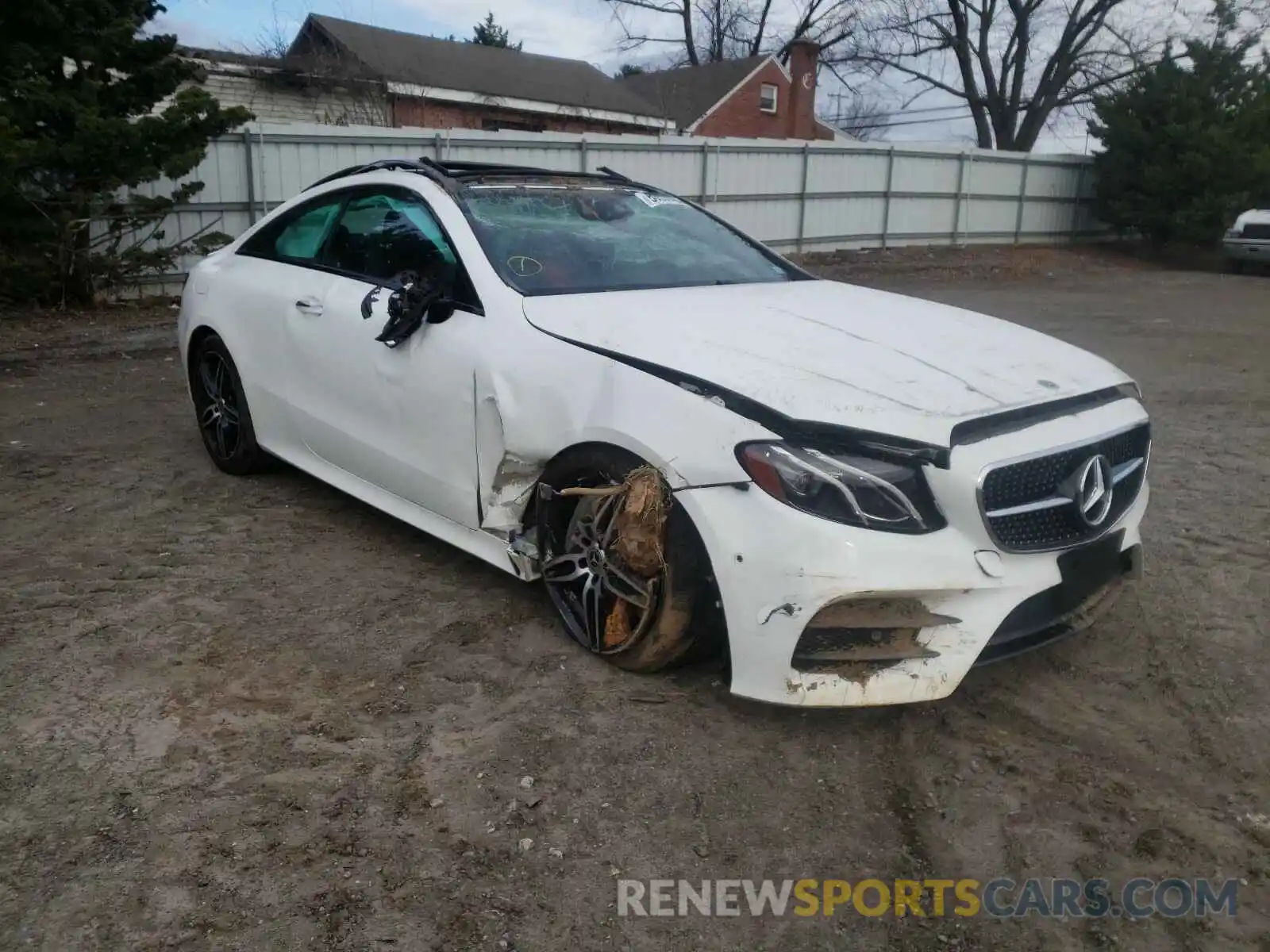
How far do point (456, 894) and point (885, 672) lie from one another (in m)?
1.21

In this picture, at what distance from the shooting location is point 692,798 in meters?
2.73

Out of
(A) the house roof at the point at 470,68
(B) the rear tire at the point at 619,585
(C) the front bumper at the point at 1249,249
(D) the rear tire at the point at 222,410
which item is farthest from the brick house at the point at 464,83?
(B) the rear tire at the point at 619,585

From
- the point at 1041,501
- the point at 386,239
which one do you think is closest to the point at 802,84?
the point at 386,239

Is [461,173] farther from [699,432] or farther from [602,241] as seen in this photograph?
[699,432]

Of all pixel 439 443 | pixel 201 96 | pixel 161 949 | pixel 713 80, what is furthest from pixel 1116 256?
pixel 161 949

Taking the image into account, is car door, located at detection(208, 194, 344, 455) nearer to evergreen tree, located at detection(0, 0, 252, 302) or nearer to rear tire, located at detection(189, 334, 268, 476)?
rear tire, located at detection(189, 334, 268, 476)

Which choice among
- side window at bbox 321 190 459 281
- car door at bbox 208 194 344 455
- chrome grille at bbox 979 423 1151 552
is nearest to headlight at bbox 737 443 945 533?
chrome grille at bbox 979 423 1151 552

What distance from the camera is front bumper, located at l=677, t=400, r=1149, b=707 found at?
8.84 feet

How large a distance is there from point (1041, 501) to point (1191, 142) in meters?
23.4

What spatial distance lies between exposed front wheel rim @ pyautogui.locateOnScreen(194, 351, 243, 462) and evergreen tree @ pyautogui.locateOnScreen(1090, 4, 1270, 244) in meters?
22.7

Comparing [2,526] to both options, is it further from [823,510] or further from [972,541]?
[972,541]

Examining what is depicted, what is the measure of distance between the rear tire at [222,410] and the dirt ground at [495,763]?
0.63m

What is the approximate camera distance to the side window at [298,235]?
469 centimetres

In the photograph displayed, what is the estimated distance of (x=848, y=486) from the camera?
2.74 meters
